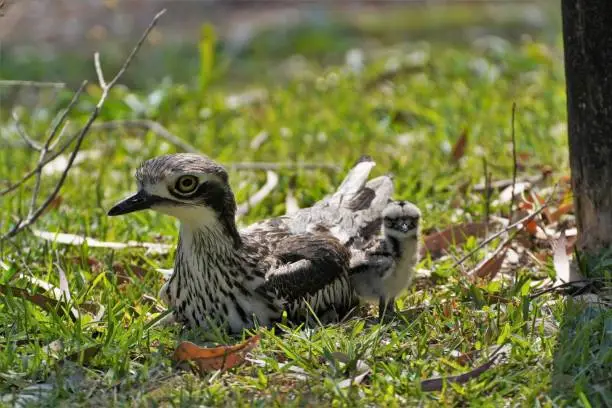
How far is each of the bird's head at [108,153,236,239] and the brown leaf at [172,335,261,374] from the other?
27.8 inches

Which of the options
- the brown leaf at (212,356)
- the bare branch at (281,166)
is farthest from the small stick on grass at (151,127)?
the brown leaf at (212,356)

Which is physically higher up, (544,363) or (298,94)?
(298,94)

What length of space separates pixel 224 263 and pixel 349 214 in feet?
3.38

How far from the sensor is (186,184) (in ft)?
16.1

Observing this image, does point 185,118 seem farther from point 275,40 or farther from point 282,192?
point 275,40

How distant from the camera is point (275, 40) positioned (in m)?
12.6

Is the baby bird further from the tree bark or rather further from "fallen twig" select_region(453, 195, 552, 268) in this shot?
the tree bark

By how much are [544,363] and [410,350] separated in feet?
1.75

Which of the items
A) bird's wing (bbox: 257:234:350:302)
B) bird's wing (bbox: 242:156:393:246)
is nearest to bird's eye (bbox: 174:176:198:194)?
bird's wing (bbox: 257:234:350:302)

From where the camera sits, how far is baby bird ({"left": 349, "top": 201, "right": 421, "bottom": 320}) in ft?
17.0

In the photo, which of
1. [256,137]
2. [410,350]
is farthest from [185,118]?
[410,350]

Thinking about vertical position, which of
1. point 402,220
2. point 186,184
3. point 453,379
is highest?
point 186,184

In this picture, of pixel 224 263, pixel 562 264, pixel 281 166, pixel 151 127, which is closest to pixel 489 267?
pixel 562 264

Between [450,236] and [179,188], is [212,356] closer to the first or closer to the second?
[179,188]
